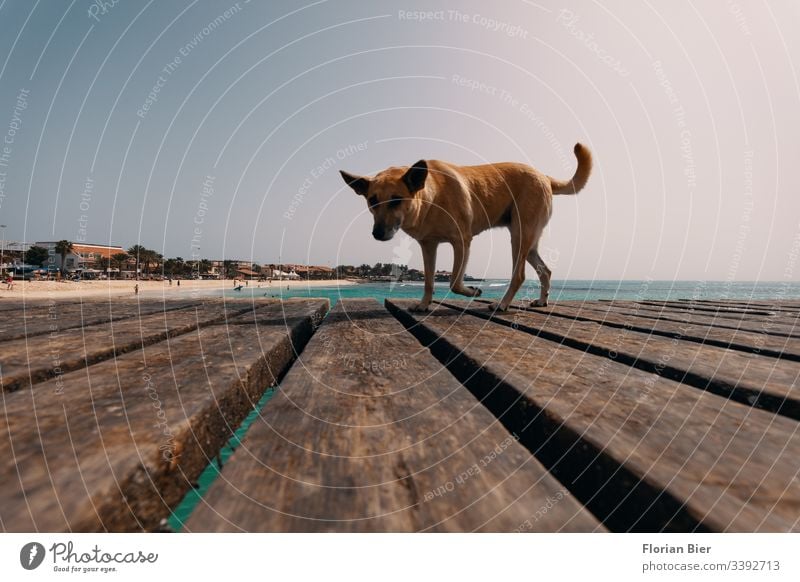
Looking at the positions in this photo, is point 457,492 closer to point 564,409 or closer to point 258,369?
point 564,409

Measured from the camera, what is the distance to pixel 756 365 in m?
1.77

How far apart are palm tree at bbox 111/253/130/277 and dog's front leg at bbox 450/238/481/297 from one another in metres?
106

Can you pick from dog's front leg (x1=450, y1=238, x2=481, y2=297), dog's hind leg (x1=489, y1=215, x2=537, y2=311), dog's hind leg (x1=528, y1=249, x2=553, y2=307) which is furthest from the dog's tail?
Result: dog's front leg (x1=450, y1=238, x2=481, y2=297)

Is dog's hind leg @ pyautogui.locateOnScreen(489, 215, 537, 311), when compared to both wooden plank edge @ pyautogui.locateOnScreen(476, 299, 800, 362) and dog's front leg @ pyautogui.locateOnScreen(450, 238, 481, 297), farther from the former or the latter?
wooden plank edge @ pyautogui.locateOnScreen(476, 299, 800, 362)

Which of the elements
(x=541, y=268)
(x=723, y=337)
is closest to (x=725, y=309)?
(x=541, y=268)

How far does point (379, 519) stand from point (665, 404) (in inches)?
44.4

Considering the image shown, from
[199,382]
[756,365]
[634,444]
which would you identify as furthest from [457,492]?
[756,365]

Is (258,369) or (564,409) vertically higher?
(564,409)

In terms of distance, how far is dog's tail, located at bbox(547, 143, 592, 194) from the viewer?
5379 mm

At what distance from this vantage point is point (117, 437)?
0.92m

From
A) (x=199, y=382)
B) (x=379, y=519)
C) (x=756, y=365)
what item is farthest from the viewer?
(x=756, y=365)

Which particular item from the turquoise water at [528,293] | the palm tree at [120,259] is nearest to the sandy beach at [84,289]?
the turquoise water at [528,293]

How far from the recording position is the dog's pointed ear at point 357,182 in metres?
4.67

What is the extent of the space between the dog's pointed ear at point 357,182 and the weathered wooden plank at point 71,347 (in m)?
2.72
